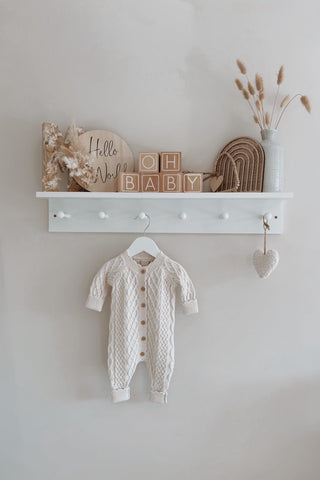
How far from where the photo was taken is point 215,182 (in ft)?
4.66

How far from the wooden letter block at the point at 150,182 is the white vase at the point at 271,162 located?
360 mm

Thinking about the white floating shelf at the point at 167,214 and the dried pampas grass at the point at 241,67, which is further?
the white floating shelf at the point at 167,214

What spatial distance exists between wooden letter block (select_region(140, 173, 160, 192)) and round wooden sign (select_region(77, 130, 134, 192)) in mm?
98

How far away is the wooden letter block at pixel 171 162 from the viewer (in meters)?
1.38

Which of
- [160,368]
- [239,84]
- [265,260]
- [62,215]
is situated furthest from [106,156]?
[160,368]

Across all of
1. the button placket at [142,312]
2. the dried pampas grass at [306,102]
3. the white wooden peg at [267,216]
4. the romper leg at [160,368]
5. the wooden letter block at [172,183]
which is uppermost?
the dried pampas grass at [306,102]

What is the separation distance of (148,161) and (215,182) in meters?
0.24

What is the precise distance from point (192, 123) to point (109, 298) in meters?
0.70

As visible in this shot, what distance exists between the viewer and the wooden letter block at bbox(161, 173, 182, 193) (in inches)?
53.3

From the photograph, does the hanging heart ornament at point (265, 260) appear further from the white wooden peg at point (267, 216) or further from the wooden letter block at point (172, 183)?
the wooden letter block at point (172, 183)

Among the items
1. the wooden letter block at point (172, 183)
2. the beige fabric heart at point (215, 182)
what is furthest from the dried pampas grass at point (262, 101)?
the wooden letter block at point (172, 183)

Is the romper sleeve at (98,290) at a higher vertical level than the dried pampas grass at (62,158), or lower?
lower

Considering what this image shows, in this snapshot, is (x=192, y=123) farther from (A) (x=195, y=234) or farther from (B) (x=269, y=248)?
(B) (x=269, y=248)

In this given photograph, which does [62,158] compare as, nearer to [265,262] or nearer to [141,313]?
[141,313]
